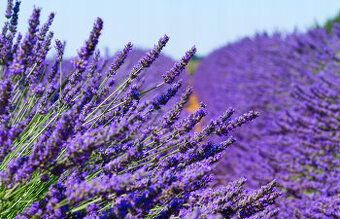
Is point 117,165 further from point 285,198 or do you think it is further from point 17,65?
point 285,198

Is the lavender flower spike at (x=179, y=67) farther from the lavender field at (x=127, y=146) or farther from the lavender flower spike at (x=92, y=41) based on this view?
the lavender flower spike at (x=92, y=41)

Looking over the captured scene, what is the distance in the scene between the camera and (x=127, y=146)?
1.45 m

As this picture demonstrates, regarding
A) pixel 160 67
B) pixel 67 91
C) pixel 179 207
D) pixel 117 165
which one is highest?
pixel 160 67

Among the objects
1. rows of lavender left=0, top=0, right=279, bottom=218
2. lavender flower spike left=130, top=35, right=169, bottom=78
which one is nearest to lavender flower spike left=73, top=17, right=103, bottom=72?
rows of lavender left=0, top=0, right=279, bottom=218

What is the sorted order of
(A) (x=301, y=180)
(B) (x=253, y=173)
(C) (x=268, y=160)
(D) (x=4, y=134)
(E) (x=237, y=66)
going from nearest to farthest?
(D) (x=4, y=134)
(A) (x=301, y=180)
(C) (x=268, y=160)
(B) (x=253, y=173)
(E) (x=237, y=66)

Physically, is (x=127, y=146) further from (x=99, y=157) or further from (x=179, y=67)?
(x=179, y=67)

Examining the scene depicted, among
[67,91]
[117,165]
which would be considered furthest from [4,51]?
[117,165]

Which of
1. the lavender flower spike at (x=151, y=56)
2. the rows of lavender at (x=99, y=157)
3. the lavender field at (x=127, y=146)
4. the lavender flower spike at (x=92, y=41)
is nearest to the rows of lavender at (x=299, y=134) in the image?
the lavender field at (x=127, y=146)

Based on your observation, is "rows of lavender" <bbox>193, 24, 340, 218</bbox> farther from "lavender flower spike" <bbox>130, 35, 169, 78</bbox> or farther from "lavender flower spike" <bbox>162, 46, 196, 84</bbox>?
"lavender flower spike" <bbox>130, 35, 169, 78</bbox>

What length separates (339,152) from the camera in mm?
2742

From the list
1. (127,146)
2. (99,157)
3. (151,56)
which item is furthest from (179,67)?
(99,157)

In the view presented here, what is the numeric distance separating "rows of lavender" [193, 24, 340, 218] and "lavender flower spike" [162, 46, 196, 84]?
0.44 metres

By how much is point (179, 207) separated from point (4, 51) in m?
0.94

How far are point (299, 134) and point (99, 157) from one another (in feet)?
7.53
